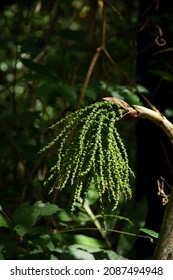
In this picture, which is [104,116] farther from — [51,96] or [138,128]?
[138,128]

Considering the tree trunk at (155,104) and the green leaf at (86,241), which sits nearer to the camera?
the green leaf at (86,241)

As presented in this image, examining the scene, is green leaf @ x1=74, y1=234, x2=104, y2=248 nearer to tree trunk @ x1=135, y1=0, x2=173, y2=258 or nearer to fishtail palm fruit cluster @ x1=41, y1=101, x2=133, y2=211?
tree trunk @ x1=135, y1=0, x2=173, y2=258

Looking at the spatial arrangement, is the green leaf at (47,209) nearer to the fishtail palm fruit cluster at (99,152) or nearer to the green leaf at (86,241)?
the green leaf at (86,241)

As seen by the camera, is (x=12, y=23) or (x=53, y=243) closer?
(x=53, y=243)

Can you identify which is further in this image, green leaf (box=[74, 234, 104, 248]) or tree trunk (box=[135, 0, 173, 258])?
tree trunk (box=[135, 0, 173, 258])

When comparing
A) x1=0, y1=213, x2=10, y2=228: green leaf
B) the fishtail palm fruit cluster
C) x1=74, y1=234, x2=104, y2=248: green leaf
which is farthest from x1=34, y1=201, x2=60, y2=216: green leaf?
the fishtail palm fruit cluster

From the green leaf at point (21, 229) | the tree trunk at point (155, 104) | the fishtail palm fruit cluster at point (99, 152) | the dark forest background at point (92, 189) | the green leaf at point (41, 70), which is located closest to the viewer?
the fishtail palm fruit cluster at point (99, 152)

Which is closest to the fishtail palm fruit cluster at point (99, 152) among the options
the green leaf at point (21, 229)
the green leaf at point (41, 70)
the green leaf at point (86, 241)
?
the green leaf at point (21, 229)

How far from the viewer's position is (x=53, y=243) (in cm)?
179

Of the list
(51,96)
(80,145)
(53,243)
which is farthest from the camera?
(51,96)

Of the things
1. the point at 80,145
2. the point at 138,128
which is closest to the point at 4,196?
the point at 138,128

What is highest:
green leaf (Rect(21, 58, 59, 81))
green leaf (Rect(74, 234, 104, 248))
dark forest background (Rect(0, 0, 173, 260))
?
green leaf (Rect(21, 58, 59, 81))

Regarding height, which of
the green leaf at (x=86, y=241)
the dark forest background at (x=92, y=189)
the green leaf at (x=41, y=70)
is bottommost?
the green leaf at (x=86, y=241)
